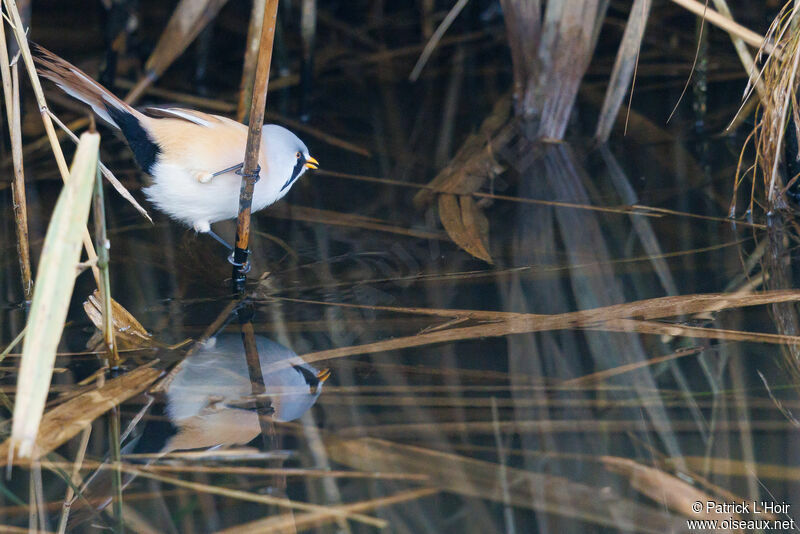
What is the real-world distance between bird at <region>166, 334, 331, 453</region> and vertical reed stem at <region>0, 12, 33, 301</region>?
0.57m

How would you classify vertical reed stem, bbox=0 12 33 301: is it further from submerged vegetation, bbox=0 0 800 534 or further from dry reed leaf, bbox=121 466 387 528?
dry reed leaf, bbox=121 466 387 528

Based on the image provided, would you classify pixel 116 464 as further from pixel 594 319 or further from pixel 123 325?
pixel 594 319

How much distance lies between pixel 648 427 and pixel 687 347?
1.14ft

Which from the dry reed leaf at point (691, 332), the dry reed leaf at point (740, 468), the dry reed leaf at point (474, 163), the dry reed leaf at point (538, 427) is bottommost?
the dry reed leaf at point (740, 468)

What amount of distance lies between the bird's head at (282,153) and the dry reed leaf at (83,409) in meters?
0.64

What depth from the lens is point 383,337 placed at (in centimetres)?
193

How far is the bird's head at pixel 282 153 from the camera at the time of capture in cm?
211

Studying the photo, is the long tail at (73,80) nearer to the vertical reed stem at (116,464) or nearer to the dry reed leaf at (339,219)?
the vertical reed stem at (116,464)

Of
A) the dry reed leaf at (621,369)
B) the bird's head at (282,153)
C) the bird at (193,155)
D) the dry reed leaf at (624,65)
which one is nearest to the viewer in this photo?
the dry reed leaf at (621,369)

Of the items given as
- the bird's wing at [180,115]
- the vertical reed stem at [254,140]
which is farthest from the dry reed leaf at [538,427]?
the bird's wing at [180,115]

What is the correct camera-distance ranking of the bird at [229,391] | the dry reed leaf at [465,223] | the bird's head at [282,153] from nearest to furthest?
the bird at [229,391] < the bird's head at [282,153] < the dry reed leaf at [465,223]

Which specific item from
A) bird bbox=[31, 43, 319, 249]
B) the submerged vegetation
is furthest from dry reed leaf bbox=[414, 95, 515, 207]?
bird bbox=[31, 43, 319, 249]

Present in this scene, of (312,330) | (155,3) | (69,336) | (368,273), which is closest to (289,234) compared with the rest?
(368,273)

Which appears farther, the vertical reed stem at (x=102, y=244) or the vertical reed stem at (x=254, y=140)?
the vertical reed stem at (x=254, y=140)
